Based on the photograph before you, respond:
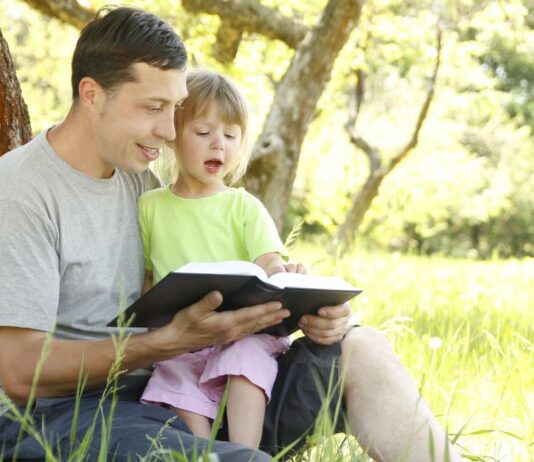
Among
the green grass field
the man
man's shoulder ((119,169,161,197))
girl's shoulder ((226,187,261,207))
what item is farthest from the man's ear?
the green grass field

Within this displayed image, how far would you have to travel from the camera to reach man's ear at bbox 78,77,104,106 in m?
2.40

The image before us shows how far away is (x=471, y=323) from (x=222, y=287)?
110 inches

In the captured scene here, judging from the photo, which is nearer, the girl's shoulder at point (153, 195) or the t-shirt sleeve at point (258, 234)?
the t-shirt sleeve at point (258, 234)

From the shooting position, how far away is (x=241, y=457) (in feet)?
6.24

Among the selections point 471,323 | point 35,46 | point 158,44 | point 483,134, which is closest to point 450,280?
point 471,323

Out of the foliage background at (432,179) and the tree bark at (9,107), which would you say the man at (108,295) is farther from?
the tree bark at (9,107)

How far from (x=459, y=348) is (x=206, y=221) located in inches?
75.5

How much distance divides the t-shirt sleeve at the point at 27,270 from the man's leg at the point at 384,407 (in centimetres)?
72

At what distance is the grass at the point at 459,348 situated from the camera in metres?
2.83

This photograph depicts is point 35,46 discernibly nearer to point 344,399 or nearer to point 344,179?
point 344,179

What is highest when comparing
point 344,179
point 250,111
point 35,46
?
point 250,111

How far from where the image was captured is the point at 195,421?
7.54ft

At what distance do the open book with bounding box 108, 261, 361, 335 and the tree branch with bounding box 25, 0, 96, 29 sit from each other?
398cm

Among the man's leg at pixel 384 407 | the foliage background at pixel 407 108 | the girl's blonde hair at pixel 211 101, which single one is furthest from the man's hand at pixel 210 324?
the foliage background at pixel 407 108
